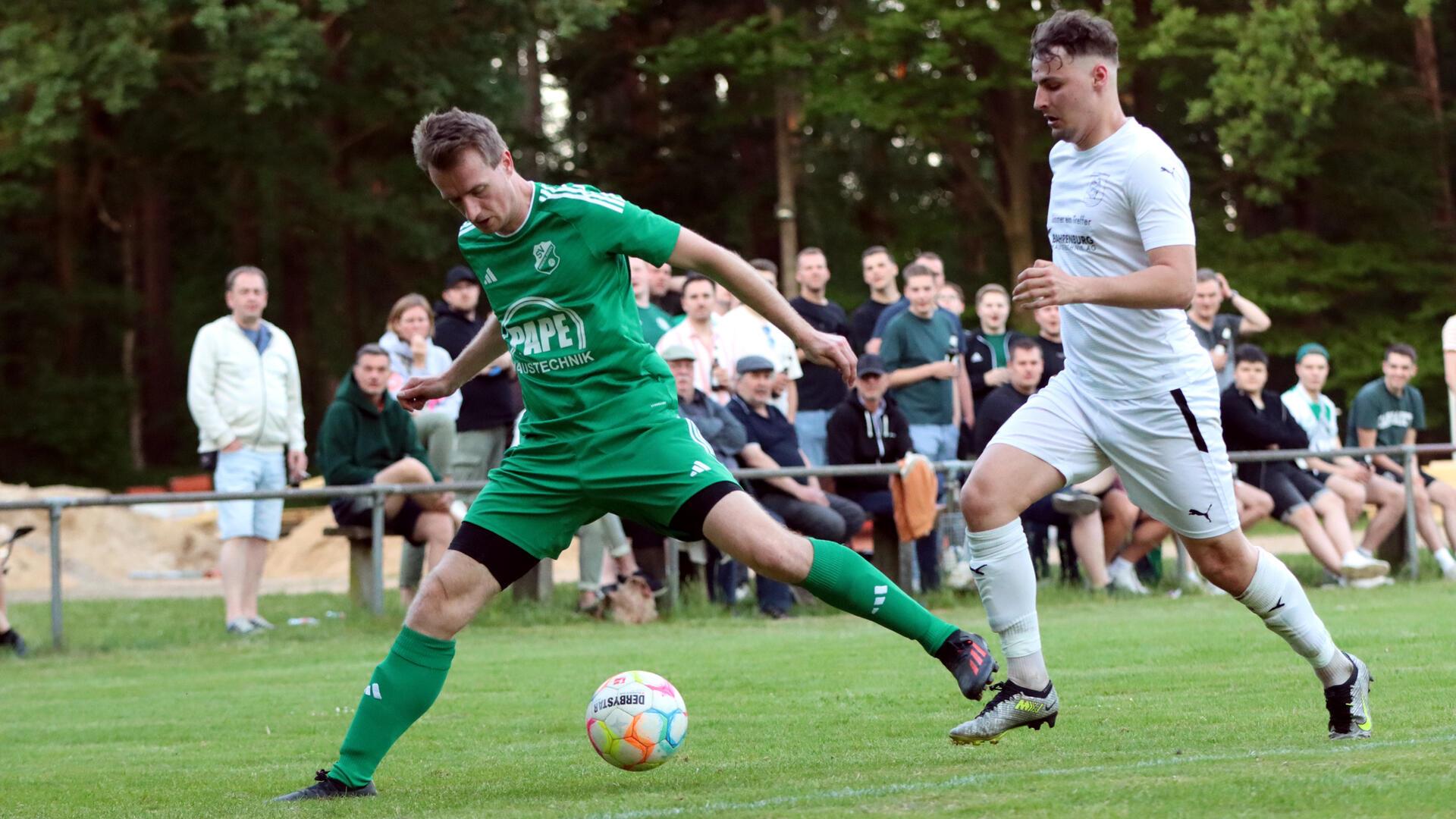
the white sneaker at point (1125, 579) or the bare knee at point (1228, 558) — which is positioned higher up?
the bare knee at point (1228, 558)

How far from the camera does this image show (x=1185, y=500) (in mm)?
6266

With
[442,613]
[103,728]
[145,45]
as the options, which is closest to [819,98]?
[145,45]

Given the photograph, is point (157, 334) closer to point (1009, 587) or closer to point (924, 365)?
point (924, 365)

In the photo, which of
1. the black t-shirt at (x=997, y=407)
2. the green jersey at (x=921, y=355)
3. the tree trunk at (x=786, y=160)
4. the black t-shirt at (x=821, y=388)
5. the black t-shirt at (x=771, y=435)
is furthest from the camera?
the tree trunk at (x=786, y=160)

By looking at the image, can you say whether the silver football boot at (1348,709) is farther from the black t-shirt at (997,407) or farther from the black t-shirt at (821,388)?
the black t-shirt at (821,388)

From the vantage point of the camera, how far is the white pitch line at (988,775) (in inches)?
207

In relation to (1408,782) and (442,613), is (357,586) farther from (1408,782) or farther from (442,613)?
(1408,782)

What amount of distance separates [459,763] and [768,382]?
277 inches

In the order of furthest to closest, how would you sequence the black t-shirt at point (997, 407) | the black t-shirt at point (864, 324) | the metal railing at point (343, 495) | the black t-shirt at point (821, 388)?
the black t-shirt at point (864, 324), the black t-shirt at point (821, 388), the black t-shirt at point (997, 407), the metal railing at point (343, 495)

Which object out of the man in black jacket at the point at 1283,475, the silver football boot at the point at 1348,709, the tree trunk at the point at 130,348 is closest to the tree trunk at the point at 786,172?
the tree trunk at the point at 130,348

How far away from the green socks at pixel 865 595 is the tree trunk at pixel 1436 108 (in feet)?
93.5

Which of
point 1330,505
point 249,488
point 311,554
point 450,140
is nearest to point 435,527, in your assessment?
point 249,488

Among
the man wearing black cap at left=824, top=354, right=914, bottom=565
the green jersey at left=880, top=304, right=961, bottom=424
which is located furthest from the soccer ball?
the green jersey at left=880, top=304, right=961, bottom=424

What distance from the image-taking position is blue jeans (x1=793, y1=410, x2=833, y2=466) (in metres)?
14.9
